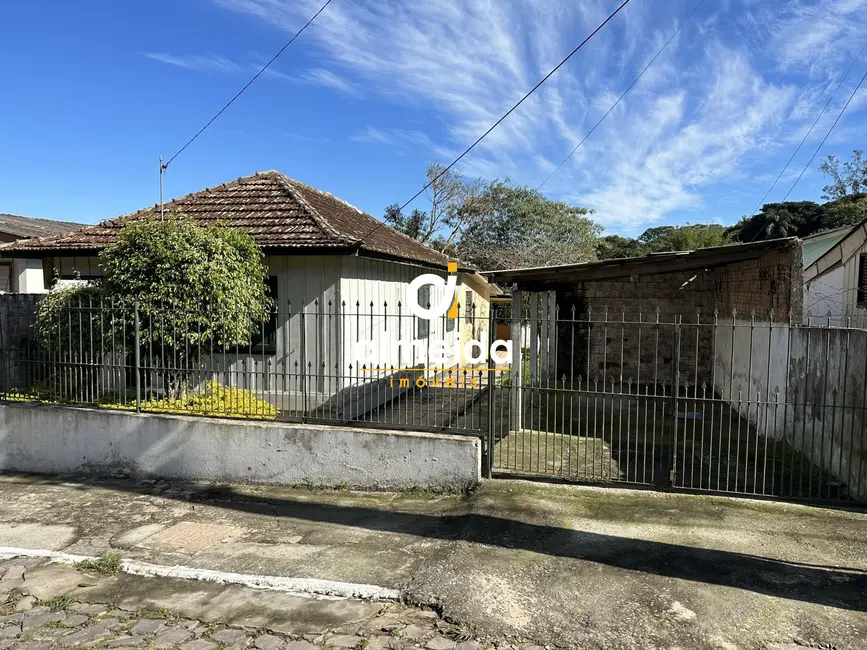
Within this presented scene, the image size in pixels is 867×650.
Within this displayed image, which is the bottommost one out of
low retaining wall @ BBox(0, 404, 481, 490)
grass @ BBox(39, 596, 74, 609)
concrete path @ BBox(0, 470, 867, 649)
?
grass @ BBox(39, 596, 74, 609)

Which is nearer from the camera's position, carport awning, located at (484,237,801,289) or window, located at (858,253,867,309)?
carport awning, located at (484,237,801,289)

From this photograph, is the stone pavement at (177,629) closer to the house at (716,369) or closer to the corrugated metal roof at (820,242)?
the house at (716,369)

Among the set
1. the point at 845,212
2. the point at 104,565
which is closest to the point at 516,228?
the point at 845,212

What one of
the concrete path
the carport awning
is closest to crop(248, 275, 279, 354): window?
the concrete path

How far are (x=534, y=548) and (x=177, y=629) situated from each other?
2677 millimetres

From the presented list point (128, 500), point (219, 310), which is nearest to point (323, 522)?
point (128, 500)

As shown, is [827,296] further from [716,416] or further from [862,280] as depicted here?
[716,416]

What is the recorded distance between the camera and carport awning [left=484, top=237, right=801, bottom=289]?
25.8 feet

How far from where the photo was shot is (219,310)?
7430mm

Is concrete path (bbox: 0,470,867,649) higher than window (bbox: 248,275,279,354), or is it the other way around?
window (bbox: 248,275,279,354)

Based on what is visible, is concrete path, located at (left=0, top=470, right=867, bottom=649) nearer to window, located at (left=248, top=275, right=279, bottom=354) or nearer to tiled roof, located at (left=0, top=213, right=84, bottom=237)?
window, located at (left=248, top=275, right=279, bottom=354)

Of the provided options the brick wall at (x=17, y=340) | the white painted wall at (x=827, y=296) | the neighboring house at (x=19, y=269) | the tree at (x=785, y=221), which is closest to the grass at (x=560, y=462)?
the white painted wall at (x=827, y=296)

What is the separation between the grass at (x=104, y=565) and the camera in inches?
180

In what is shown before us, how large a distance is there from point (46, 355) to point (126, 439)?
2.52m
